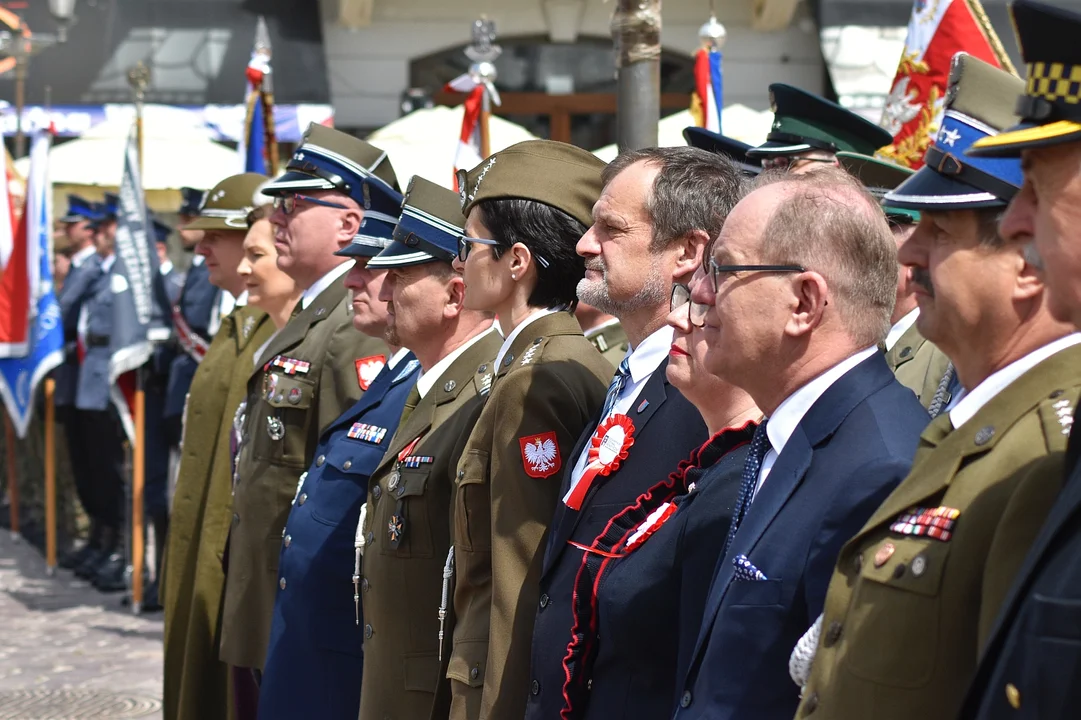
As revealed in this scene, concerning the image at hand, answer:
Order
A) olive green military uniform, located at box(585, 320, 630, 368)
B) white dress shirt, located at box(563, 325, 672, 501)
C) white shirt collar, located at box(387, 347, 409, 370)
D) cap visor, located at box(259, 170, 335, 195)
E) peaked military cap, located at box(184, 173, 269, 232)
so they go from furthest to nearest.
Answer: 1. peaked military cap, located at box(184, 173, 269, 232)
2. olive green military uniform, located at box(585, 320, 630, 368)
3. cap visor, located at box(259, 170, 335, 195)
4. white shirt collar, located at box(387, 347, 409, 370)
5. white dress shirt, located at box(563, 325, 672, 501)

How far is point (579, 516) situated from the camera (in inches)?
118

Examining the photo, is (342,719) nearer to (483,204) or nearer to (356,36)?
(483,204)

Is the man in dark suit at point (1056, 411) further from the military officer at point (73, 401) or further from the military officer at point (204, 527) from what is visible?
the military officer at point (73, 401)

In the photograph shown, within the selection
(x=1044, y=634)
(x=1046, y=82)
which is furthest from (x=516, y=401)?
(x=1044, y=634)

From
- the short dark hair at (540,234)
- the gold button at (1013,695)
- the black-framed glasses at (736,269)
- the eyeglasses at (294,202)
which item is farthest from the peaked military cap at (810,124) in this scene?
the gold button at (1013,695)

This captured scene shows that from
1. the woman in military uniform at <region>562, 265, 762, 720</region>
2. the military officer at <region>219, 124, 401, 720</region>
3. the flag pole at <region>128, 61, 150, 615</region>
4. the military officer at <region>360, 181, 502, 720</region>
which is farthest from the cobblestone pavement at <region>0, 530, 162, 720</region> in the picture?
the woman in military uniform at <region>562, 265, 762, 720</region>

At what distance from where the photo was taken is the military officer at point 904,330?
369 cm

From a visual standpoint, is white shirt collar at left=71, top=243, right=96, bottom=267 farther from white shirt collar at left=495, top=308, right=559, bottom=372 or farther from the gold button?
the gold button

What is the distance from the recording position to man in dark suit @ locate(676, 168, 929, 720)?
230 centimetres

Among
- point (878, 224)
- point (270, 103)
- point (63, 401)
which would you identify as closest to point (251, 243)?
point (270, 103)

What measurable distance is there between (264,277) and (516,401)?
115 inches

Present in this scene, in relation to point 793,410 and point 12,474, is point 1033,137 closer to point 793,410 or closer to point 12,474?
point 793,410

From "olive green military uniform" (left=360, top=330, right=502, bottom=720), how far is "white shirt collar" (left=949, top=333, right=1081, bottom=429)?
1.75 m

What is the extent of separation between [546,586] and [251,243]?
3.35m
